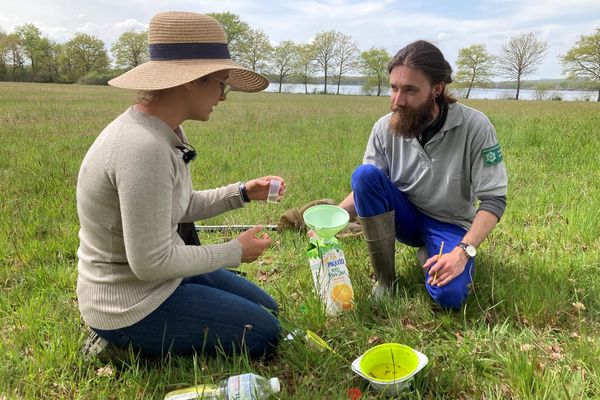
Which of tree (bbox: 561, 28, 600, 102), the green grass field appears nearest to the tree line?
tree (bbox: 561, 28, 600, 102)

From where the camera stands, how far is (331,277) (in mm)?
2459

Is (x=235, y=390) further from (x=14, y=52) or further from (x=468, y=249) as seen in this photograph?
(x=14, y=52)

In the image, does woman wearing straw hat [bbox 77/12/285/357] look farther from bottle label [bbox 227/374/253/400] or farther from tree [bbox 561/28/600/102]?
tree [bbox 561/28/600/102]

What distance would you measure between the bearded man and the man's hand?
0.11ft

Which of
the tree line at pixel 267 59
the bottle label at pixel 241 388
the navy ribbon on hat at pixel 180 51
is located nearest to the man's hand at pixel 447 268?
the bottle label at pixel 241 388

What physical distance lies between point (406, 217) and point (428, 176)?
12.1 inches

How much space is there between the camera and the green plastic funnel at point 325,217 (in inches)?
97.3

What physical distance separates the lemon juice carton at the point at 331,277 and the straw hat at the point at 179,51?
1113 mm

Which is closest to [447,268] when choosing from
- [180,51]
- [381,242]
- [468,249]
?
[468,249]

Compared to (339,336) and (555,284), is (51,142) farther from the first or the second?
(555,284)

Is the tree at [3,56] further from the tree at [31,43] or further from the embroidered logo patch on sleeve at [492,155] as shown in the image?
the embroidered logo patch on sleeve at [492,155]

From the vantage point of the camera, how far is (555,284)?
254cm

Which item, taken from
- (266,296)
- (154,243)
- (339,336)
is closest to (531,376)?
(339,336)

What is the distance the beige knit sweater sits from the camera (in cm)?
159
